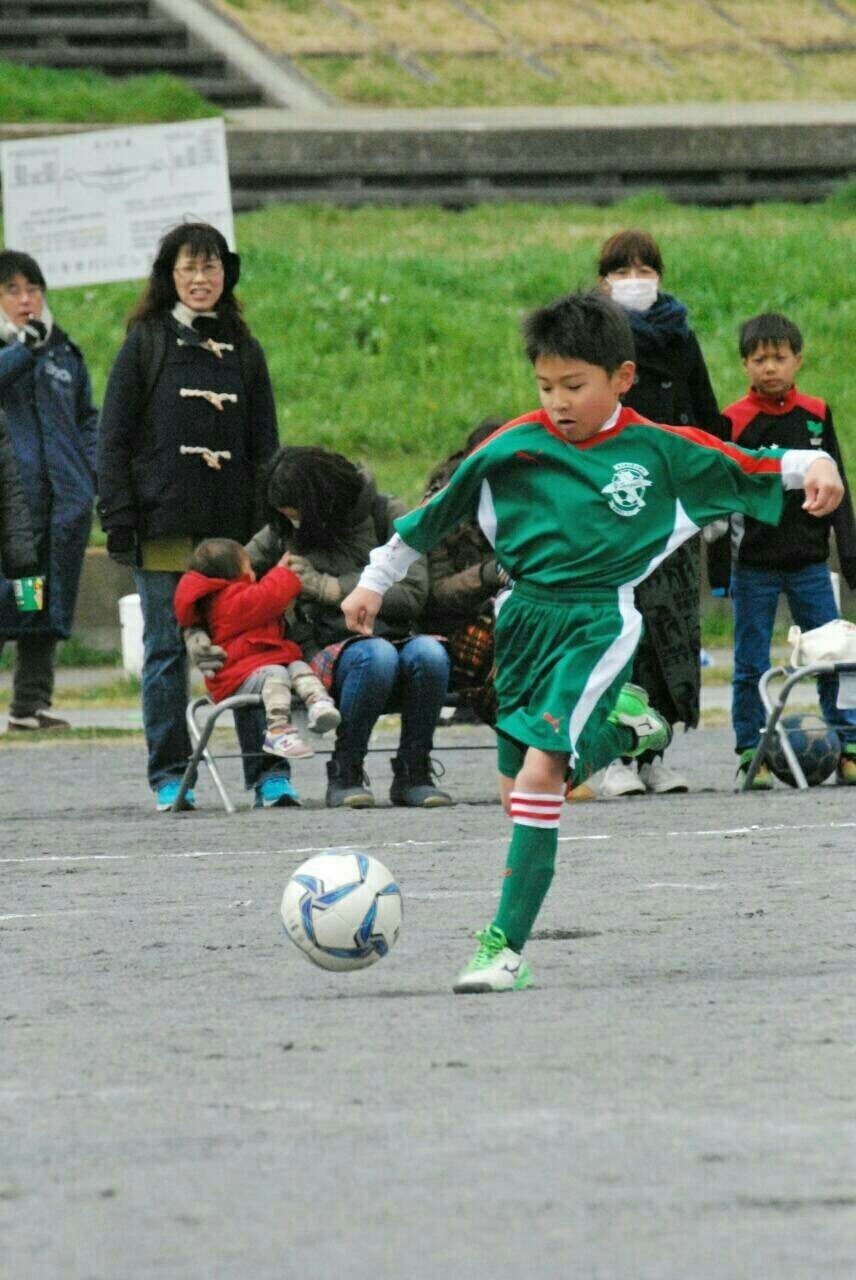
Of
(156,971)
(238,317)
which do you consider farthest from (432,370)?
(156,971)

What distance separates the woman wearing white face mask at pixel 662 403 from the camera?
1017 centimetres

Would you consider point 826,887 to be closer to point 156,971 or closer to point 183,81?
point 156,971

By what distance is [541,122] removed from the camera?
2434 centimetres

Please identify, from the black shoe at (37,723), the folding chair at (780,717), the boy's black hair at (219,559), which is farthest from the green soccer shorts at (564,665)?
the black shoe at (37,723)

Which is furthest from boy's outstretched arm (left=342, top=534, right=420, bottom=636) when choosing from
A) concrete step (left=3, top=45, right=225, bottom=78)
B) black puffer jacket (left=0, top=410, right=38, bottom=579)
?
concrete step (left=3, top=45, right=225, bottom=78)

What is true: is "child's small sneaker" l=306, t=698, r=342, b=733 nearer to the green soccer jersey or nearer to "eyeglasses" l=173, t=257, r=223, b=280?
"eyeglasses" l=173, t=257, r=223, b=280

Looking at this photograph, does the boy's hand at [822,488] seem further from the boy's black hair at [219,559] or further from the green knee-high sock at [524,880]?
the boy's black hair at [219,559]

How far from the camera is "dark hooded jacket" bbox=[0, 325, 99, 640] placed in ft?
44.1

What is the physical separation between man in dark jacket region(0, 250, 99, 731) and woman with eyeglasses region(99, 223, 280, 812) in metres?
2.68

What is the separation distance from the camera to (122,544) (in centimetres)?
1038

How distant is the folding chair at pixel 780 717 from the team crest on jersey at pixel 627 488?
400cm

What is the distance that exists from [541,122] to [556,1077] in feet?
66.2

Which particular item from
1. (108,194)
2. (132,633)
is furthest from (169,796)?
(108,194)

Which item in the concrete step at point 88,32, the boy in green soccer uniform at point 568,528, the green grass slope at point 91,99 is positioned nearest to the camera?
the boy in green soccer uniform at point 568,528
